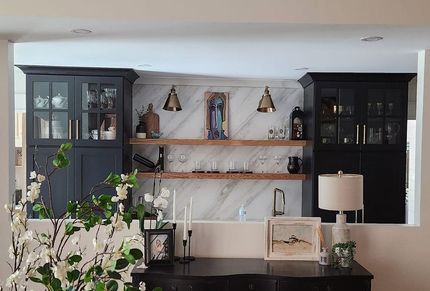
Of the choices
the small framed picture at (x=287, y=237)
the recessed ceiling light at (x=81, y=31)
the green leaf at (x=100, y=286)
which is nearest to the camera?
the green leaf at (x=100, y=286)

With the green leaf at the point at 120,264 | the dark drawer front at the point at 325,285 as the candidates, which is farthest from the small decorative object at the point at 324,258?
the green leaf at the point at 120,264

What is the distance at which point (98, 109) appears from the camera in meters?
4.47

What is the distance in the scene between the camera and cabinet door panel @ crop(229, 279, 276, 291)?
2656 millimetres

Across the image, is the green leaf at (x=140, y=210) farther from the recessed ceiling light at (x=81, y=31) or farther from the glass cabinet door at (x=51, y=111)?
the glass cabinet door at (x=51, y=111)

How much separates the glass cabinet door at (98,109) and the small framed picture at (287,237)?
2101mm

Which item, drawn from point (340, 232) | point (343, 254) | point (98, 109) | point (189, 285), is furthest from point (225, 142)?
point (189, 285)

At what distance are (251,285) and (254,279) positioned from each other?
41 millimetres

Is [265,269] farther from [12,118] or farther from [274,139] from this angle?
[274,139]

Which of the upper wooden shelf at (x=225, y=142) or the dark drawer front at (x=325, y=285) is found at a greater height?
the upper wooden shelf at (x=225, y=142)

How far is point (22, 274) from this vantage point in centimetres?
97

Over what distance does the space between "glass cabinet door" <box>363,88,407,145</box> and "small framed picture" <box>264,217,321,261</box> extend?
80.1 inches

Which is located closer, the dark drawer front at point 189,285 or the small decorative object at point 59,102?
the dark drawer front at point 189,285

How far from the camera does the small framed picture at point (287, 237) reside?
2947 mm

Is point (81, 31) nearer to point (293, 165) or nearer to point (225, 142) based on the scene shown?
point (225, 142)
